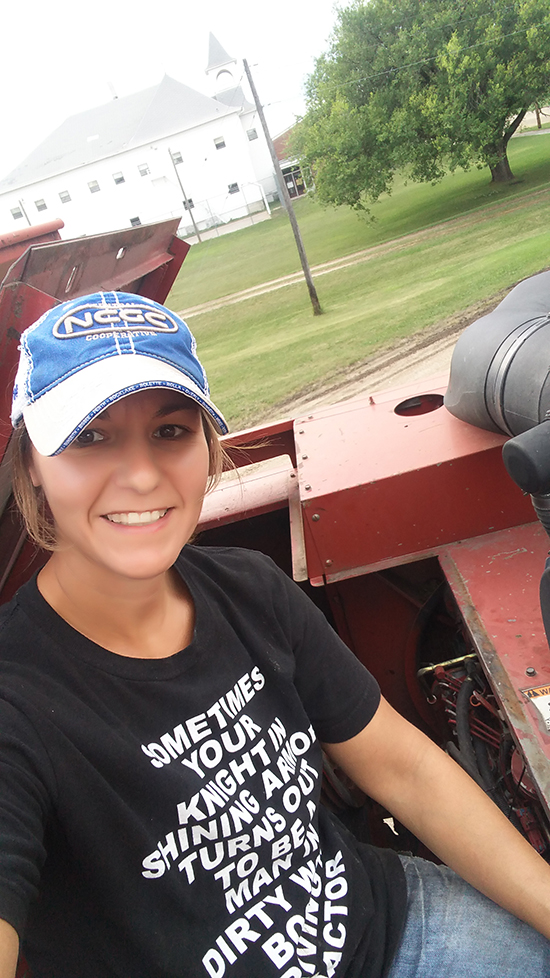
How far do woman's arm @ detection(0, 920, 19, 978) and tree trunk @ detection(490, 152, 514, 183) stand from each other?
20801mm

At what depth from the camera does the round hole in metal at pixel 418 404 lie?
2189 millimetres

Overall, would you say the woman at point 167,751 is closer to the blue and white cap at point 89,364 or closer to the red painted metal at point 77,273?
the blue and white cap at point 89,364

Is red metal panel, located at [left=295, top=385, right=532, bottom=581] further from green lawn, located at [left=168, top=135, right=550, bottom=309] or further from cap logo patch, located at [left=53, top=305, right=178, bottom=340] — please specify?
green lawn, located at [left=168, top=135, right=550, bottom=309]

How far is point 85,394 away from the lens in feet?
2.77

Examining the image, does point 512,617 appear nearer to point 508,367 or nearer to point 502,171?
point 508,367

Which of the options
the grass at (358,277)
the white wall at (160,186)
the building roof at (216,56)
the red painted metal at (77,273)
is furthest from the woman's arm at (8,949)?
the building roof at (216,56)

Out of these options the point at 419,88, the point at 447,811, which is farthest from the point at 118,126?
the point at 447,811

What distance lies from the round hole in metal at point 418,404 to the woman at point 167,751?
1.16 meters

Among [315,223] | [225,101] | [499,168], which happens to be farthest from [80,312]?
[225,101]

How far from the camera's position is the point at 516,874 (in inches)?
44.8

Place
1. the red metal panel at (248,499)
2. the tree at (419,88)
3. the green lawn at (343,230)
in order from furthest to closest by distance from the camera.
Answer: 1. the green lawn at (343,230)
2. the tree at (419,88)
3. the red metal panel at (248,499)

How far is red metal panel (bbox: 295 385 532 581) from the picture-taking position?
5.71 feet

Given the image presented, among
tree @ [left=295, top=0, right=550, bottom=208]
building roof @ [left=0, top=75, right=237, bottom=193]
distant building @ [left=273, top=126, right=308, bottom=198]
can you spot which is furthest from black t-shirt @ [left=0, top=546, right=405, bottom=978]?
building roof @ [left=0, top=75, right=237, bottom=193]

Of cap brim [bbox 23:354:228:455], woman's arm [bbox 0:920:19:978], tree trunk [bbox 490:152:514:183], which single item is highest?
cap brim [bbox 23:354:228:455]
